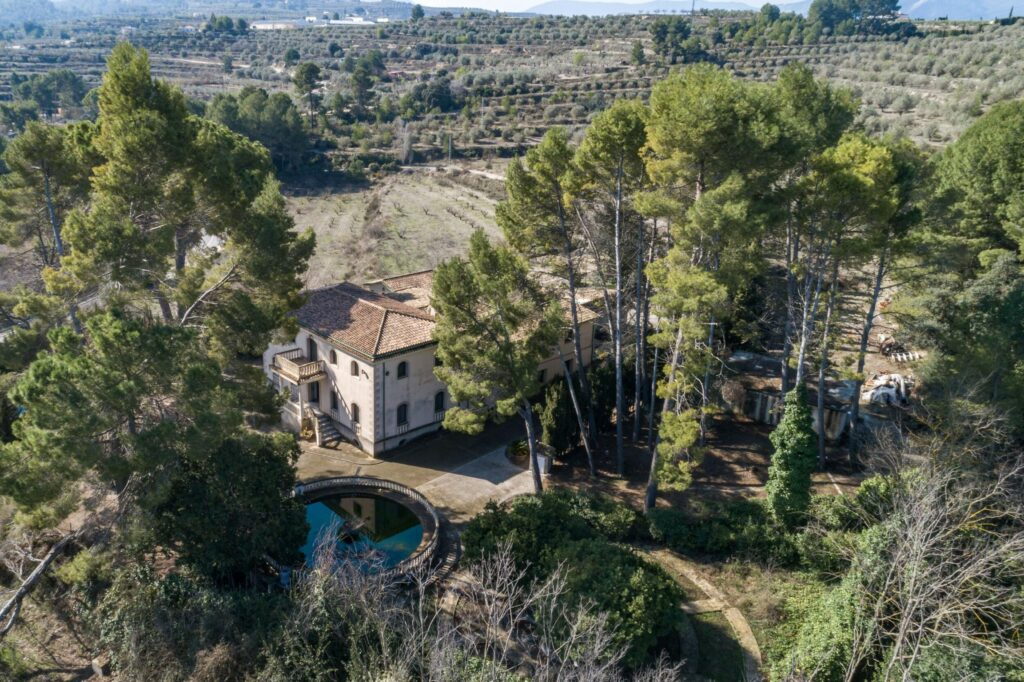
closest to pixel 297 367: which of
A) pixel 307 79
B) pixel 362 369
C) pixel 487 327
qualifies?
pixel 362 369

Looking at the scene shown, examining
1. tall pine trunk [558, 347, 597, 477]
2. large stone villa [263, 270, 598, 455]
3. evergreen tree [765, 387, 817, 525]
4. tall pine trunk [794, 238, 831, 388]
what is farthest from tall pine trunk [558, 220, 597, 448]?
tall pine trunk [794, 238, 831, 388]

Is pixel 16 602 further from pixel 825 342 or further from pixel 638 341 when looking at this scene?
pixel 825 342

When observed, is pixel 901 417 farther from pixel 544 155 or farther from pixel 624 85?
pixel 624 85

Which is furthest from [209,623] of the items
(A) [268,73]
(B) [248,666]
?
(A) [268,73]

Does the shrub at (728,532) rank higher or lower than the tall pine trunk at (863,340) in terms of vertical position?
lower

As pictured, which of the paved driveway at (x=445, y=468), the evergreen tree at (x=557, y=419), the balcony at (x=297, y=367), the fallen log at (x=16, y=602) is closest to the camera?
the fallen log at (x=16, y=602)

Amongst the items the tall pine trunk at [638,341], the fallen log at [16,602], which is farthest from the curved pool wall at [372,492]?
Result: the tall pine trunk at [638,341]

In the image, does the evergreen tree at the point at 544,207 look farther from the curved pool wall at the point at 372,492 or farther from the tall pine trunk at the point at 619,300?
the curved pool wall at the point at 372,492

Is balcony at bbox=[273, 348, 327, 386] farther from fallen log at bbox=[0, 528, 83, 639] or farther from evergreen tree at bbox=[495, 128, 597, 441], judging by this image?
fallen log at bbox=[0, 528, 83, 639]
